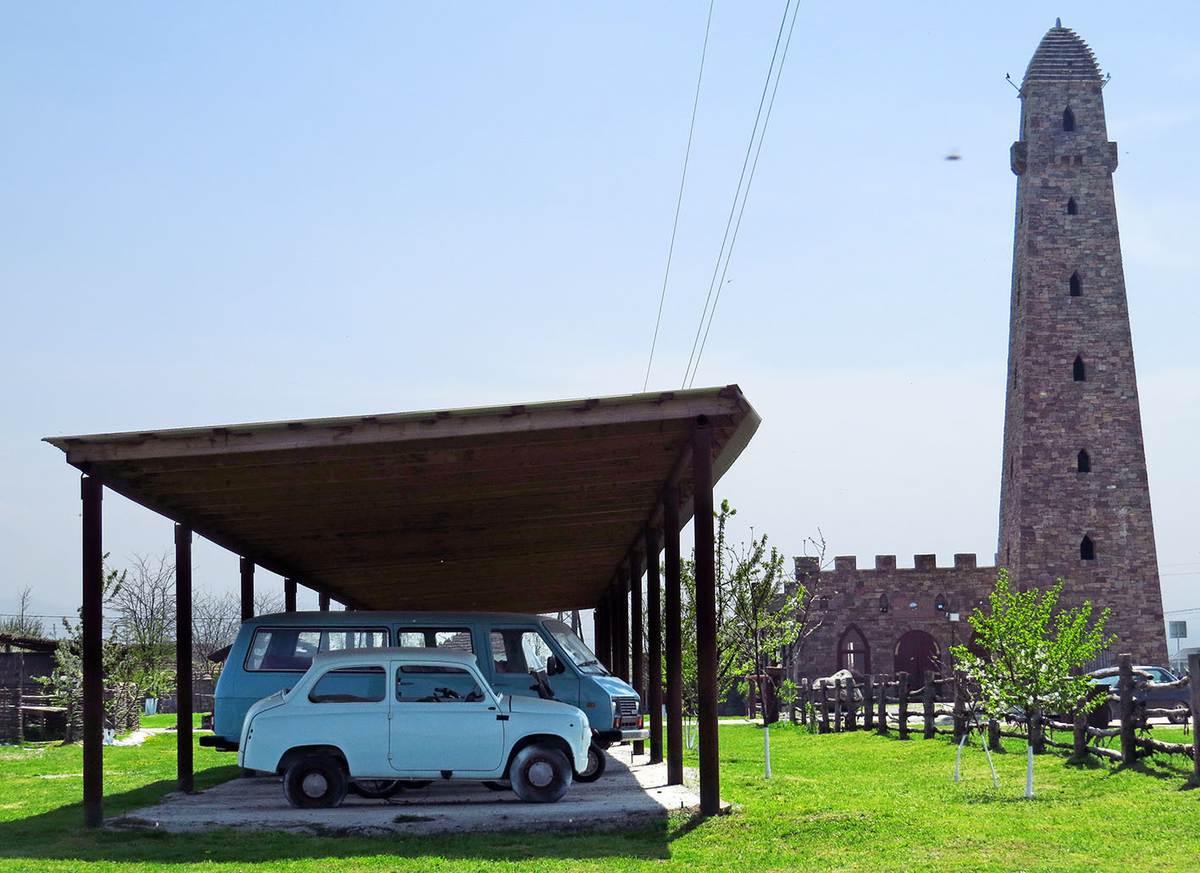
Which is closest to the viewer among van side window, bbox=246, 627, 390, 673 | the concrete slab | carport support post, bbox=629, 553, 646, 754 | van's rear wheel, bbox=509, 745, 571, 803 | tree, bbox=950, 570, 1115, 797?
the concrete slab

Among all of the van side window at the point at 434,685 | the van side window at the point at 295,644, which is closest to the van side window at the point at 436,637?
the van side window at the point at 295,644

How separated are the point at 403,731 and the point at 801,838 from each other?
12.0 feet

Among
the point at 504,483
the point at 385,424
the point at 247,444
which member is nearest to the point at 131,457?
the point at 247,444

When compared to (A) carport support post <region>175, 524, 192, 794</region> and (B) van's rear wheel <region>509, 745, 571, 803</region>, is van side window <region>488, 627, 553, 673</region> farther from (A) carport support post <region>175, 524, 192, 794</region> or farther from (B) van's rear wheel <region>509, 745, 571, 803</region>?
(A) carport support post <region>175, 524, 192, 794</region>

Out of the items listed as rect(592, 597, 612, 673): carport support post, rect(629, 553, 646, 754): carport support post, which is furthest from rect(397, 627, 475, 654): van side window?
rect(592, 597, 612, 673): carport support post

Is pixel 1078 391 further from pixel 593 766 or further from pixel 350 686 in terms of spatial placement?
pixel 350 686

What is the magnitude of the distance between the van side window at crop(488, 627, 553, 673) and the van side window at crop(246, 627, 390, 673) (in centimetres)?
126

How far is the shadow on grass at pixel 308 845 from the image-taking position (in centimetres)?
923

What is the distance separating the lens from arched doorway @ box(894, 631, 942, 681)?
41.6m

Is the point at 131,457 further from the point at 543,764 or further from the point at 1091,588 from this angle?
the point at 1091,588

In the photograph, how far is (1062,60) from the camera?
1484 inches

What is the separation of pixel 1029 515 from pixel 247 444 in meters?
30.5

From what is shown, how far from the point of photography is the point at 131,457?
10508 millimetres

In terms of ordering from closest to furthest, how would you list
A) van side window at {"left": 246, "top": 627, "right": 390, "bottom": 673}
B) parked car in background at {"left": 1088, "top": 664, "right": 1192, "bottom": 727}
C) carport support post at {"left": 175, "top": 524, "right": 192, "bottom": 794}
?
carport support post at {"left": 175, "top": 524, "right": 192, "bottom": 794}, van side window at {"left": 246, "top": 627, "right": 390, "bottom": 673}, parked car in background at {"left": 1088, "top": 664, "right": 1192, "bottom": 727}
